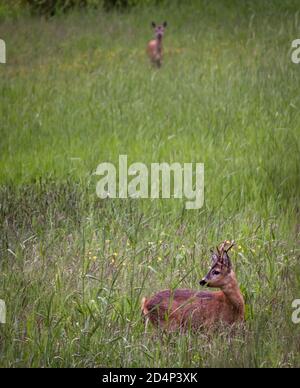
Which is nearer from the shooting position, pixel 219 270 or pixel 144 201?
pixel 219 270

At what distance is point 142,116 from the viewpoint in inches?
489

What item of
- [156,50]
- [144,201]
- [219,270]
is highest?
[156,50]

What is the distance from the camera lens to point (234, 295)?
253 inches

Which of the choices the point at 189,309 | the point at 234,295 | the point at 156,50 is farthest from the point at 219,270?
the point at 156,50

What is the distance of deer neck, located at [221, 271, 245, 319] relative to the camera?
6418 mm

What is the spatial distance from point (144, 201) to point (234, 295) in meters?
2.85

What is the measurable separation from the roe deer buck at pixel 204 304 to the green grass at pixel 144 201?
0.13 meters

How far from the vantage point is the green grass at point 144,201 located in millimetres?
6051

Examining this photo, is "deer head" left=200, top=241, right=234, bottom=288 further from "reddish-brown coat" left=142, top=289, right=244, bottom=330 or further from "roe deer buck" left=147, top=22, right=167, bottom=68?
"roe deer buck" left=147, top=22, right=167, bottom=68

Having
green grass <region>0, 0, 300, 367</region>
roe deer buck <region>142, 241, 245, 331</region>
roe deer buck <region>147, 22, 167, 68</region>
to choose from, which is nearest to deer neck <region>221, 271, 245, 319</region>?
roe deer buck <region>142, 241, 245, 331</region>

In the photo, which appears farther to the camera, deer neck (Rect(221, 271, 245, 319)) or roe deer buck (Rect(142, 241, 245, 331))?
deer neck (Rect(221, 271, 245, 319))

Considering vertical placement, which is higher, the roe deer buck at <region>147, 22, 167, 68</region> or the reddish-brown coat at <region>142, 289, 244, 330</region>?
the roe deer buck at <region>147, 22, 167, 68</region>

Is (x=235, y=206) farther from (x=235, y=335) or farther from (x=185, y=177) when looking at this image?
(x=235, y=335)

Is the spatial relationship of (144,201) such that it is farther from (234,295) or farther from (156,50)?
(156,50)
